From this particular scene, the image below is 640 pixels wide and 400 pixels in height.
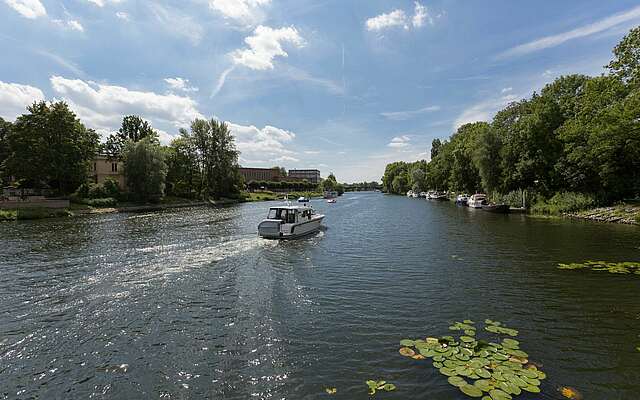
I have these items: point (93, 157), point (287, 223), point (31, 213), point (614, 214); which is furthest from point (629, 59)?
point (93, 157)

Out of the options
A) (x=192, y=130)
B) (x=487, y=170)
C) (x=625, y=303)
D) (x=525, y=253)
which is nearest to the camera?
(x=625, y=303)

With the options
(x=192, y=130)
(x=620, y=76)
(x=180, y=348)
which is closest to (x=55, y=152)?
(x=192, y=130)

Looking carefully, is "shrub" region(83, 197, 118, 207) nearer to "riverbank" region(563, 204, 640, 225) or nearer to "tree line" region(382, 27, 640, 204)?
"tree line" region(382, 27, 640, 204)

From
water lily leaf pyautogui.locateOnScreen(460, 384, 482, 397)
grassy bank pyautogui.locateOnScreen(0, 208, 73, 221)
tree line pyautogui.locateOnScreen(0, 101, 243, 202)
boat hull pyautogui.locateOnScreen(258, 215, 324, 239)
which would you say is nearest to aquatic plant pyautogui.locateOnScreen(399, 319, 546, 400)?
water lily leaf pyautogui.locateOnScreen(460, 384, 482, 397)

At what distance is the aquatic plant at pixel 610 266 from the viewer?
1595 centimetres

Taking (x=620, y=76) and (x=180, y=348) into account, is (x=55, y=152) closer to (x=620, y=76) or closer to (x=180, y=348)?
(x=180, y=348)

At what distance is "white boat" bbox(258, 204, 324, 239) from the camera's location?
92.8 feet

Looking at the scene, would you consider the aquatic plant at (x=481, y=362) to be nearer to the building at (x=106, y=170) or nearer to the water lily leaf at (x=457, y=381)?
the water lily leaf at (x=457, y=381)

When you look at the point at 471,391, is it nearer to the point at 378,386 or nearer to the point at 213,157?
the point at 378,386

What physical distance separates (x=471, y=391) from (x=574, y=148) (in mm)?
48659

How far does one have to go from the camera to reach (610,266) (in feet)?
55.3

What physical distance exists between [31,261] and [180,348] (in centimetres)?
1700

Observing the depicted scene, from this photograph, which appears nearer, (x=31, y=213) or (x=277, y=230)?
(x=277, y=230)

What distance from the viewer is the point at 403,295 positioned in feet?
44.0
